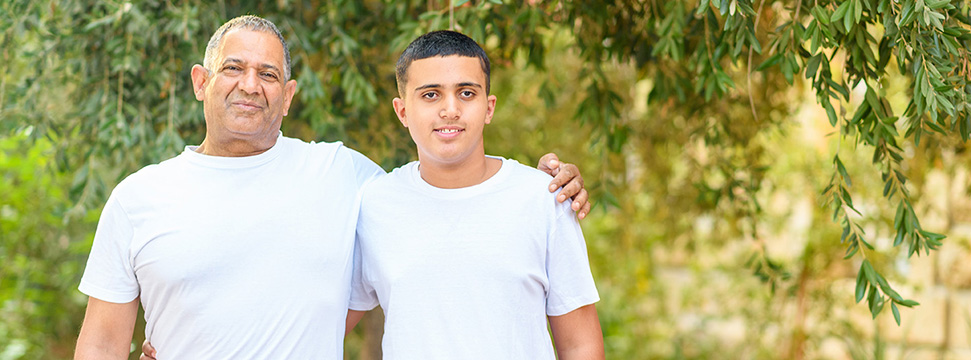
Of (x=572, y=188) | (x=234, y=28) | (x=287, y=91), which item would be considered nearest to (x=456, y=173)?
(x=572, y=188)

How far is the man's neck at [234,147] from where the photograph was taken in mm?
2106

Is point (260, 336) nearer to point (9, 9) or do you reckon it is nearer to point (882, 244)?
point (9, 9)

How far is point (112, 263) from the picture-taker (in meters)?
1.98

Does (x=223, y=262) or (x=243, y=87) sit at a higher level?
(x=243, y=87)

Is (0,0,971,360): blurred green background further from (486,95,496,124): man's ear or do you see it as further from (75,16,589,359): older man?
(75,16,589,359): older man

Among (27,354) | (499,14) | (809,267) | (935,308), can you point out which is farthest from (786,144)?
(27,354)

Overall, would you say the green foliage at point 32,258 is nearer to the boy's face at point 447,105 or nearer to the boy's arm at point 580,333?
the boy's face at point 447,105

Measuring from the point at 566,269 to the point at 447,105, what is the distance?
1.65ft

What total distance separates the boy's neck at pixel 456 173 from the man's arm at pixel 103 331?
82 cm

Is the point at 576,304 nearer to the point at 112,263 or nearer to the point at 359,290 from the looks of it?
the point at 359,290

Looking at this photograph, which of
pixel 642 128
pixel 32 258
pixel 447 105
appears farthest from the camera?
pixel 32 258

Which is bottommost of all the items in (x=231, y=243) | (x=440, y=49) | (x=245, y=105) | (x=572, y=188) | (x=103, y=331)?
(x=103, y=331)

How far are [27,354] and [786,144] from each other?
17.5ft

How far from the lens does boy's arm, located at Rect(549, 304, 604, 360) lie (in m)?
2.02
